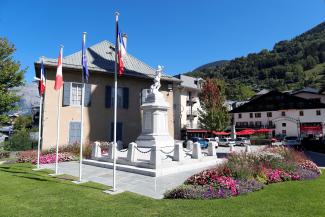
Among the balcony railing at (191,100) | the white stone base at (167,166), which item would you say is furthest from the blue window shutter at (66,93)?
the balcony railing at (191,100)

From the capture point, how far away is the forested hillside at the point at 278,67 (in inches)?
5148

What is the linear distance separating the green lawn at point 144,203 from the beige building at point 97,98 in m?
12.9

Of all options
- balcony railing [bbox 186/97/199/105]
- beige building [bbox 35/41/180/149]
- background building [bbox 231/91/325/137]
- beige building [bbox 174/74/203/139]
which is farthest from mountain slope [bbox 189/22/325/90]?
beige building [bbox 35/41/180/149]

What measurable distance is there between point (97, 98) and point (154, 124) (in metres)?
9.25

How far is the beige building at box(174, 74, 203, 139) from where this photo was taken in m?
52.6

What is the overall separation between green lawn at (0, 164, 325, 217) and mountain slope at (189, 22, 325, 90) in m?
120

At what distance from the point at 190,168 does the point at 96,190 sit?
587 centimetres

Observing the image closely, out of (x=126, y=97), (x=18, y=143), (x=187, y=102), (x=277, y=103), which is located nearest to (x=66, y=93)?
(x=126, y=97)

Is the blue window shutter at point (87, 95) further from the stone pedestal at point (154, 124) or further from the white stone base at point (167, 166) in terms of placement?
the white stone base at point (167, 166)

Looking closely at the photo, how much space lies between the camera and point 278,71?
464ft

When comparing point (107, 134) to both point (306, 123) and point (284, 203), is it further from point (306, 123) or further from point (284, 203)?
point (306, 123)

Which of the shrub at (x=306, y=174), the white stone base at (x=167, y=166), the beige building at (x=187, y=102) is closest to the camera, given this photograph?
the shrub at (x=306, y=174)


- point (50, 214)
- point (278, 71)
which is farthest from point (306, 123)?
point (278, 71)

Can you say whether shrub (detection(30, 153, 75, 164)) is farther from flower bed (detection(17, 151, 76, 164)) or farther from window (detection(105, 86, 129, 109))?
window (detection(105, 86, 129, 109))
